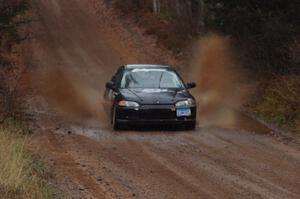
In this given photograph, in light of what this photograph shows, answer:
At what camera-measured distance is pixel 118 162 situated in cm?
1120

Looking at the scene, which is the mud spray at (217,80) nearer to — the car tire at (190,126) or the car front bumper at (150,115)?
the car tire at (190,126)

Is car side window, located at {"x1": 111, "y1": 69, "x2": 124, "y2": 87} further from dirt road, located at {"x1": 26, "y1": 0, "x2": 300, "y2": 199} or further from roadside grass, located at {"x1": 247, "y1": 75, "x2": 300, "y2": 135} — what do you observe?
roadside grass, located at {"x1": 247, "y1": 75, "x2": 300, "y2": 135}

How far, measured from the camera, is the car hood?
15095 mm

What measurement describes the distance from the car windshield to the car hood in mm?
416

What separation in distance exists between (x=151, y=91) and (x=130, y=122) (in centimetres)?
109

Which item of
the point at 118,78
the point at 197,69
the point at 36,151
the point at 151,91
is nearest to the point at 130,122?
the point at 151,91

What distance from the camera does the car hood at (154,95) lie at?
1509 centimetres

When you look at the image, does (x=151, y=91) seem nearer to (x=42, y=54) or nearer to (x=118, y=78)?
(x=118, y=78)

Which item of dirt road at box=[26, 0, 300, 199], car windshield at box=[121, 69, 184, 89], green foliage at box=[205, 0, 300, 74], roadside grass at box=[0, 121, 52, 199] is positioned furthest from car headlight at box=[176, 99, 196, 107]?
green foliage at box=[205, 0, 300, 74]

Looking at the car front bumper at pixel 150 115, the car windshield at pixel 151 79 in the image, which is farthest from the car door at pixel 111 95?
the car front bumper at pixel 150 115

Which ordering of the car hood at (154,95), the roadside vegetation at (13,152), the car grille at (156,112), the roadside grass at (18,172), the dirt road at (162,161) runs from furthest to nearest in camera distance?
the car hood at (154,95) → the car grille at (156,112) → the dirt road at (162,161) → the roadside vegetation at (13,152) → the roadside grass at (18,172)

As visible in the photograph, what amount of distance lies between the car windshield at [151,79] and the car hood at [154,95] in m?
0.42

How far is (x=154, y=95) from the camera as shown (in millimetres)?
15328

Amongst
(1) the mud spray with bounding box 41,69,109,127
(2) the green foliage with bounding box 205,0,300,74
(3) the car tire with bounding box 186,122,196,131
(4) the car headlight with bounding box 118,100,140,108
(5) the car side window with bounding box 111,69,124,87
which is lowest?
(1) the mud spray with bounding box 41,69,109,127
